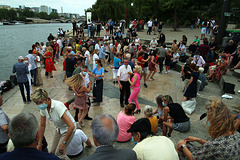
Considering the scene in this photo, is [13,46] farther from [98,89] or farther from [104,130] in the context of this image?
[104,130]

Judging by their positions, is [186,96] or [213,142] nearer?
[213,142]

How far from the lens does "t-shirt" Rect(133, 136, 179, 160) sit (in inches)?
81.2

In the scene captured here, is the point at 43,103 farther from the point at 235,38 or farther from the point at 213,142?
the point at 235,38

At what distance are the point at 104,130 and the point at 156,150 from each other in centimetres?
78

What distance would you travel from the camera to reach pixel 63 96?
712 cm

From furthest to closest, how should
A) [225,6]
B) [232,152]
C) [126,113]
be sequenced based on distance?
1. [225,6]
2. [126,113]
3. [232,152]

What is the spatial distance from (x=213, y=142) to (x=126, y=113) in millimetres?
1974

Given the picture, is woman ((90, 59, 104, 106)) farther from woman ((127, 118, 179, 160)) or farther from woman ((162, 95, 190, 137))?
woman ((127, 118, 179, 160))

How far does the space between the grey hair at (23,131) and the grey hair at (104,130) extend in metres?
0.60

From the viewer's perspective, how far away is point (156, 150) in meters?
2.10

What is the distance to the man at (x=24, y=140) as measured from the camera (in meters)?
1.55

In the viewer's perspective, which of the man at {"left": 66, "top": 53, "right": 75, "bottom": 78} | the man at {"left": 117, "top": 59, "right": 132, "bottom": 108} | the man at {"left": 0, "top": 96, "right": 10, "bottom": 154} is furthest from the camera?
the man at {"left": 66, "top": 53, "right": 75, "bottom": 78}

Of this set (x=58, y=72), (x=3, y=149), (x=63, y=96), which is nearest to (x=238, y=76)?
(x=63, y=96)

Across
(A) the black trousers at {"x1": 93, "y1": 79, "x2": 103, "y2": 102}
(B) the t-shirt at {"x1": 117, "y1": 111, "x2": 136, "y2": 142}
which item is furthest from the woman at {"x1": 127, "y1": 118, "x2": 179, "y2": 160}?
(A) the black trousers at {"x1": 93, "y1": 79, "x2": 103, "y2": 102}
